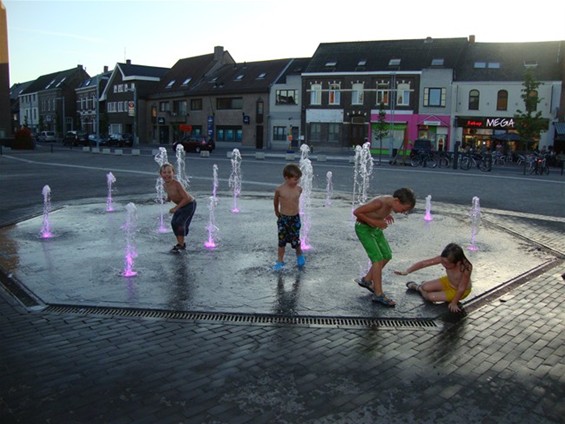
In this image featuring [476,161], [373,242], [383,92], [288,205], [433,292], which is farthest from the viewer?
[383,92]

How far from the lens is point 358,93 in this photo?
1935 inches

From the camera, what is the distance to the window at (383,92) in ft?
157

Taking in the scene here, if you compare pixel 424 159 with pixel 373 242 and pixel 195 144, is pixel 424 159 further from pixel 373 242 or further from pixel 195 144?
pixel 373 242

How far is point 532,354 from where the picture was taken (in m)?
4.65

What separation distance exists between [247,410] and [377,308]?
2500 millimetres

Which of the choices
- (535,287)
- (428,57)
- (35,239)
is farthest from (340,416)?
(428,57)

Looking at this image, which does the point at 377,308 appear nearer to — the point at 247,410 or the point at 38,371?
the point at 247,410

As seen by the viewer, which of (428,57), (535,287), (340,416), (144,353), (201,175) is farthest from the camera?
(428,57)

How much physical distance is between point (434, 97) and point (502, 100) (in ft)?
18.0

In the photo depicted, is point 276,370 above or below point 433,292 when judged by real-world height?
below

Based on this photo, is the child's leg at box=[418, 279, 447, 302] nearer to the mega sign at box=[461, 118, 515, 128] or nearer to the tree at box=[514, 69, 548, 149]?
the tree at box=[514, 69, 548, 149]

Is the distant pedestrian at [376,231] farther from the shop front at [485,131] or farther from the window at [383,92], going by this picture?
the window at [383,92]

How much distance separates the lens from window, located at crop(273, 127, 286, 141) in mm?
54656

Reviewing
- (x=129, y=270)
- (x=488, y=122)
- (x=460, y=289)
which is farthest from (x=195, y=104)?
(x=460, y=289)
